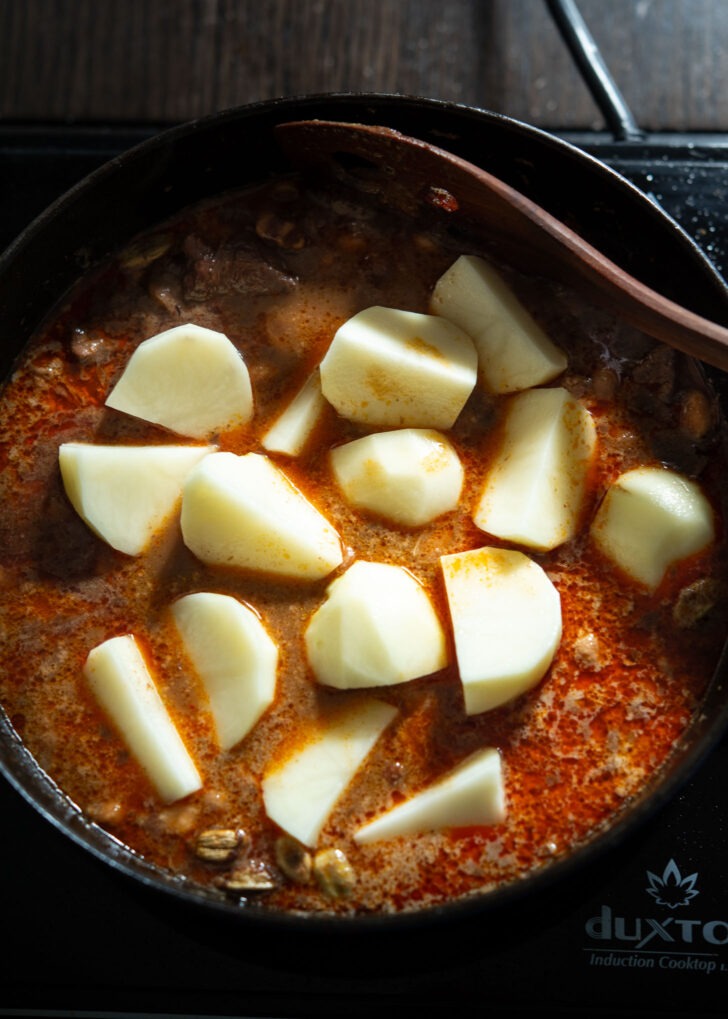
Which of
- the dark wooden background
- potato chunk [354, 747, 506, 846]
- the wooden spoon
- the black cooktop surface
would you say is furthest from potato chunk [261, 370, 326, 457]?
the dark wooden background

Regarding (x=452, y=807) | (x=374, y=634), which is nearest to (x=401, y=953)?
(x=452, y=807)

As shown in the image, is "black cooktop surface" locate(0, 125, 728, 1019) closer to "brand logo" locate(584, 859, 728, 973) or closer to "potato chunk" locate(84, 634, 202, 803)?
"brand logo" locate(584, 859, 728, 973)

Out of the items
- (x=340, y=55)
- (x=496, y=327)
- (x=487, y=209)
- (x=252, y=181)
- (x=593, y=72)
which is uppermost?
(x=340, y=55)

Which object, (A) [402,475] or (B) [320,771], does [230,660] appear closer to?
(B) [320,771]

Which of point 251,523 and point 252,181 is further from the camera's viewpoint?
point 252,181

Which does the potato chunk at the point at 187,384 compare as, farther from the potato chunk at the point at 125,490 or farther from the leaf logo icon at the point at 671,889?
the leaf logo icon at the point at 671,889
